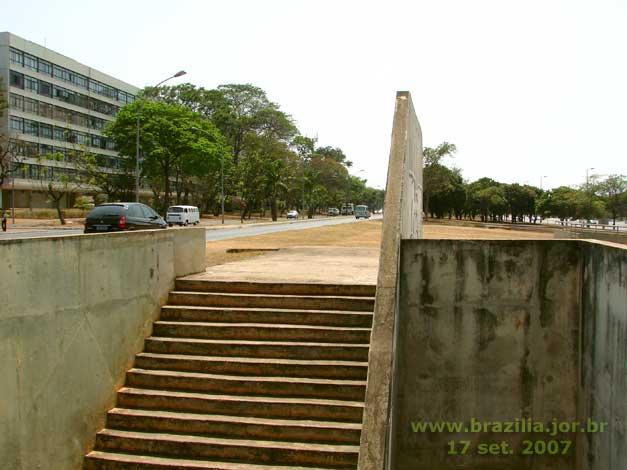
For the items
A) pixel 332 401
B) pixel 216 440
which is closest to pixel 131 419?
pixel 216 440

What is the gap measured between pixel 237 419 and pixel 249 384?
0.46 meters

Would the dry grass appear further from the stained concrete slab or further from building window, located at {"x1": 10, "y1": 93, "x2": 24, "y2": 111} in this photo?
building window, located at {"x1": 10, "y1": 93, "x2": 24, "y2": 111}

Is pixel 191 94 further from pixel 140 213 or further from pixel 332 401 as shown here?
pixel 332 401

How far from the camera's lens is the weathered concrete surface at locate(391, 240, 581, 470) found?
7848 millimetres

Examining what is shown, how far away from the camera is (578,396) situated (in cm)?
776

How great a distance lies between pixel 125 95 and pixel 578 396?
3158 inches

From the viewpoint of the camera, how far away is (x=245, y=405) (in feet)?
20.2

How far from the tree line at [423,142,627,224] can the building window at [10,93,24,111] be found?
45930 millimetres

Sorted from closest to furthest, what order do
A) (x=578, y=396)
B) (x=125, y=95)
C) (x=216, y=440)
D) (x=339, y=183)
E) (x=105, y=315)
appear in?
1. (x=216, y=440)
2. (x=105, y=315)
3. (x=578, y=396)
4. (x=125, y=95)
5. (x=339, y=183)

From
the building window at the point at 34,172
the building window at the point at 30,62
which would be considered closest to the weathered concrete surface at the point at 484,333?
the building window at the point at 34,172

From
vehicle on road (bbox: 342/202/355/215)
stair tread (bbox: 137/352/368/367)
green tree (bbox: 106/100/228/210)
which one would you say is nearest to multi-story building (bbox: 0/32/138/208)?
green tree (bbox: 106/100/228/210)

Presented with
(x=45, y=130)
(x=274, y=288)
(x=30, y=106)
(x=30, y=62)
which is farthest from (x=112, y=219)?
(x=45, y=130)

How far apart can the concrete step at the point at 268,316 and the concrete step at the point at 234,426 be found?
145cm

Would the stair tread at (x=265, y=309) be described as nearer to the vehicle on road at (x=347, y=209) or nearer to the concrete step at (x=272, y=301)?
the concrete step at (x=272, y=301)
